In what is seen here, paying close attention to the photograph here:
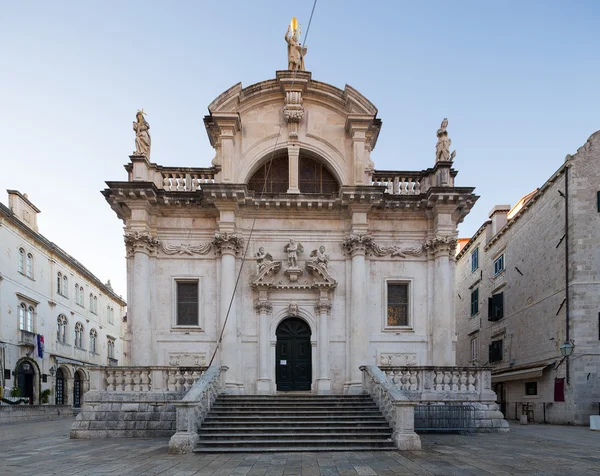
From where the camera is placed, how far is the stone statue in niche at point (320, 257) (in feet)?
65.9

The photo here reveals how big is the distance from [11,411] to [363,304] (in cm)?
1924

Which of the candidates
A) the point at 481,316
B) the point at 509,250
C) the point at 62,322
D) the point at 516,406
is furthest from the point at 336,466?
the point at 62,322

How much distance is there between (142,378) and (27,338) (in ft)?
71.4

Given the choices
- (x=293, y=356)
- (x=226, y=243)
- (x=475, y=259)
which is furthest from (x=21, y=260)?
(x=475, y=259)

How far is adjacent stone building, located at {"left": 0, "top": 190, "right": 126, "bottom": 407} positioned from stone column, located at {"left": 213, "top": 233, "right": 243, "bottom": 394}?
19744 mm

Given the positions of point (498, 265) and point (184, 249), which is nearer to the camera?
point (184, 249)

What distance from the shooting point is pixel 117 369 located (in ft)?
57.3

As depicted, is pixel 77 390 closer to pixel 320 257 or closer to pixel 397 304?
pixel 320 257

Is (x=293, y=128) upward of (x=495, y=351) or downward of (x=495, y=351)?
upward

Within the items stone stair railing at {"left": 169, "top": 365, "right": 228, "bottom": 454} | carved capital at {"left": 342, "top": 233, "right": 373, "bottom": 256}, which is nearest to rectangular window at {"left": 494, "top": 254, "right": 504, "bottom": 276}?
carved capital at {"left": 342, "top": 233, "right": 373, "bottom": 256}

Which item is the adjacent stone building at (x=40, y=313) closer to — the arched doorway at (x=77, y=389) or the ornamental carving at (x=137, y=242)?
the arched doorway at (x=77, y=389)

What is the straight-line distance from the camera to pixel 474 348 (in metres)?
35.7

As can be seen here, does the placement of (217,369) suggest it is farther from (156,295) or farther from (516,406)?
(516,406)

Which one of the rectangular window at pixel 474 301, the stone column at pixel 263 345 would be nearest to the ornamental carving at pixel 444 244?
the stone column at pixel 263 345
